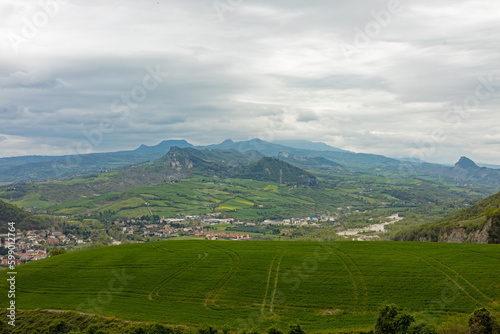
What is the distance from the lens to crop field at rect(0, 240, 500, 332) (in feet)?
151

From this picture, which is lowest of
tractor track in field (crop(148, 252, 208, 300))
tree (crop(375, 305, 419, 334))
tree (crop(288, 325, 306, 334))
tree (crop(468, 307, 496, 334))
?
tractor track in field (crop(148, 252, 208, 300))

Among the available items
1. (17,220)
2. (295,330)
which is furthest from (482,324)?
(17,220)

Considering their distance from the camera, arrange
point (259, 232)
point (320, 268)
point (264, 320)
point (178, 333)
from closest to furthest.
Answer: point (178, 333)
point (264, 320)
point (320, 268)
point (259, 232)

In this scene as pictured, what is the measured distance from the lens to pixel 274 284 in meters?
55.3

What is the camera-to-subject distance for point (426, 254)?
64.1m

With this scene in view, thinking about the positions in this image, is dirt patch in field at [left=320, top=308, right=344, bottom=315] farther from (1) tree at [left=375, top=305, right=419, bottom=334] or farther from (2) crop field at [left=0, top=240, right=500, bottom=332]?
(1) tree at [left=375, top=305, right=419, bottom=334]

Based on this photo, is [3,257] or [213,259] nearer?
[213,259]

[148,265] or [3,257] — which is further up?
[148,265]

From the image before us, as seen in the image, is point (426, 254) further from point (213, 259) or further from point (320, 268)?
point (213, 259)

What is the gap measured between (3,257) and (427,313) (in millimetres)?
154022

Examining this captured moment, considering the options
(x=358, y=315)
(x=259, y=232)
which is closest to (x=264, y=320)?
(x=358, y=315)

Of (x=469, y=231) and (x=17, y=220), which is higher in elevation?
(x=469, y=231)

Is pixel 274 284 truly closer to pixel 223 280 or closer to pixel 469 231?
pixel 223 280

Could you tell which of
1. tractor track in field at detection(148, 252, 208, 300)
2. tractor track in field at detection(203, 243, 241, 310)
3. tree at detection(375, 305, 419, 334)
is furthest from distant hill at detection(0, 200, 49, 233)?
tree at detection(375, 305, 419, 334)
